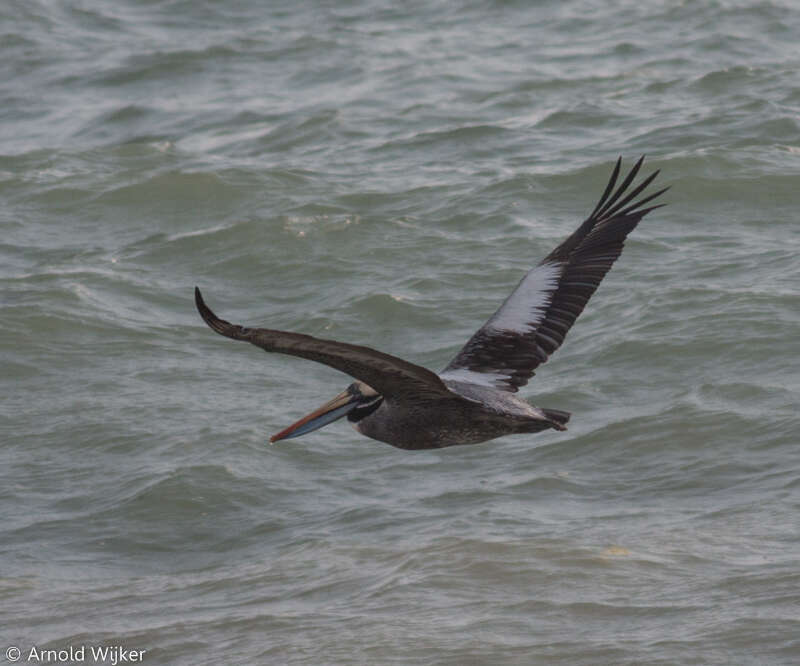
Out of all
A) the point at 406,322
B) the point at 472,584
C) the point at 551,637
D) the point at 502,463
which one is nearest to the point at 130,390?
the point at 406,322

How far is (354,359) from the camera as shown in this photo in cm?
498

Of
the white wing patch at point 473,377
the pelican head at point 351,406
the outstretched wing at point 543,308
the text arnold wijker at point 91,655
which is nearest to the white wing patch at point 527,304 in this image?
the outstretched wing at point 543,308

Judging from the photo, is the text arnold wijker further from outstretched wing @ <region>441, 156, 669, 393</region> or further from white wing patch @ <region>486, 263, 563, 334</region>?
white wing patch @ <region>486, 263, 563, 334</region>

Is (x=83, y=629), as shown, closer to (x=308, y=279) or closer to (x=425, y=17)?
(x=308, y=279)

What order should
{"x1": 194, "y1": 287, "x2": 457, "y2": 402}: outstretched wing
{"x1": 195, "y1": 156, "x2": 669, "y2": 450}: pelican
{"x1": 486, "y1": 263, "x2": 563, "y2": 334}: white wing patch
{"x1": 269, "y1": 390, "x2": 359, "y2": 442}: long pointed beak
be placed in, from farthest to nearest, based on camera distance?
{"x1": 486, "y1": 263, "x2": 563, "y2": 334}: white wing patch, {"x1": 269, "y1": 390, "x2": 359, "y2": 442}: long pointed beak, {"x1": 195, "y1": 156, "x2": 669, "y2": 450}: pelican, {"x1": 194, "y1": 287, "x2": 457, "y2": 402}: outstretched wing

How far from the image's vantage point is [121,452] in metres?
9.20

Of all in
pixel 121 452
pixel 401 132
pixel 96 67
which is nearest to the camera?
pixel 121 452

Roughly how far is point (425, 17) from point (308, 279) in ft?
28.4

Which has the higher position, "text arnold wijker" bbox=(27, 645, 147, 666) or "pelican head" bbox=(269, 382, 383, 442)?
"pelican head" bbox=(269, 382, 383, 442)

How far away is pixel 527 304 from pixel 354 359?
2211mm

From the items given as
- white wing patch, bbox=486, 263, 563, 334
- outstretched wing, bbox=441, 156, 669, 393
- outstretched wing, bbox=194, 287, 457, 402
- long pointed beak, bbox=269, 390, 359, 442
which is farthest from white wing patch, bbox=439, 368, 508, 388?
outstretched wing, bbox=194, 287, 457, 402

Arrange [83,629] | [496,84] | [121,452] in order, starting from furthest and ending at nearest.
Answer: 1. [496,84]
2. [121,452]
3. [83,629]

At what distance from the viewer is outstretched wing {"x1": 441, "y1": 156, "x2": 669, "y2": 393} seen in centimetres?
677

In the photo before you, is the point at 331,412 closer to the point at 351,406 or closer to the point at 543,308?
the point at 351,406
